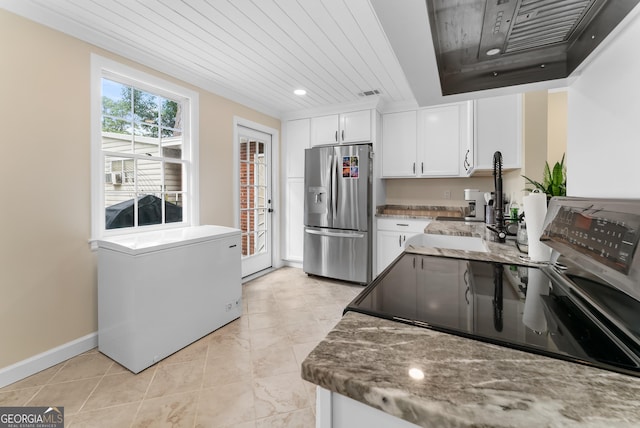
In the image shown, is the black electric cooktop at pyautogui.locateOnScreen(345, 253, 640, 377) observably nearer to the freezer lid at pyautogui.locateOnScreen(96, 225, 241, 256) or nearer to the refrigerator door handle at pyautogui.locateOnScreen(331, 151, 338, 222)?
the freezer lid at pyautogui.locateOnScreen(96, 225, 241, 256)

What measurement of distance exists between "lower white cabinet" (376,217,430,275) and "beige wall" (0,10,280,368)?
118 inches

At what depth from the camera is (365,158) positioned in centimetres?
349

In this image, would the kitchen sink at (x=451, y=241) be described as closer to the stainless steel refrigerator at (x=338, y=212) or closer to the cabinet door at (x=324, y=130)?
the stainless steel refrigerator at (x=338, y=212)

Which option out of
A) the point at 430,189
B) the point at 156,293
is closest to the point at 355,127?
the point at 430,189

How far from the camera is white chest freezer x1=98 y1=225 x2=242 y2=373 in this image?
183 cm

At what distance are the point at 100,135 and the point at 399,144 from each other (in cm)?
327

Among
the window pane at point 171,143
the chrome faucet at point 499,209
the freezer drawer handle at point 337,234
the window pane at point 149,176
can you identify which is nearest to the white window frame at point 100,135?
the window pane at point 171,143

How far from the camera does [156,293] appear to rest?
6.31 feet

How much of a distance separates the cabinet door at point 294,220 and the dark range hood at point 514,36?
325cm

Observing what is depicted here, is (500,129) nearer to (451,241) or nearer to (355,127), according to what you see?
(451,241)

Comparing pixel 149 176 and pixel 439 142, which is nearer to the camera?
pixel 149 176

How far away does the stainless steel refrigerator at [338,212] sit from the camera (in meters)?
3.53

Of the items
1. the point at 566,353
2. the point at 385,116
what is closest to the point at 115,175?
the point at 566,353

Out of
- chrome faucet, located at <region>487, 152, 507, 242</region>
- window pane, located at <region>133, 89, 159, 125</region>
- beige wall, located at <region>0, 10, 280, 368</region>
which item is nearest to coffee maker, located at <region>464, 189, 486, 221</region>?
chrome faucet, located at <region>487, 152, 507, 242</region>
